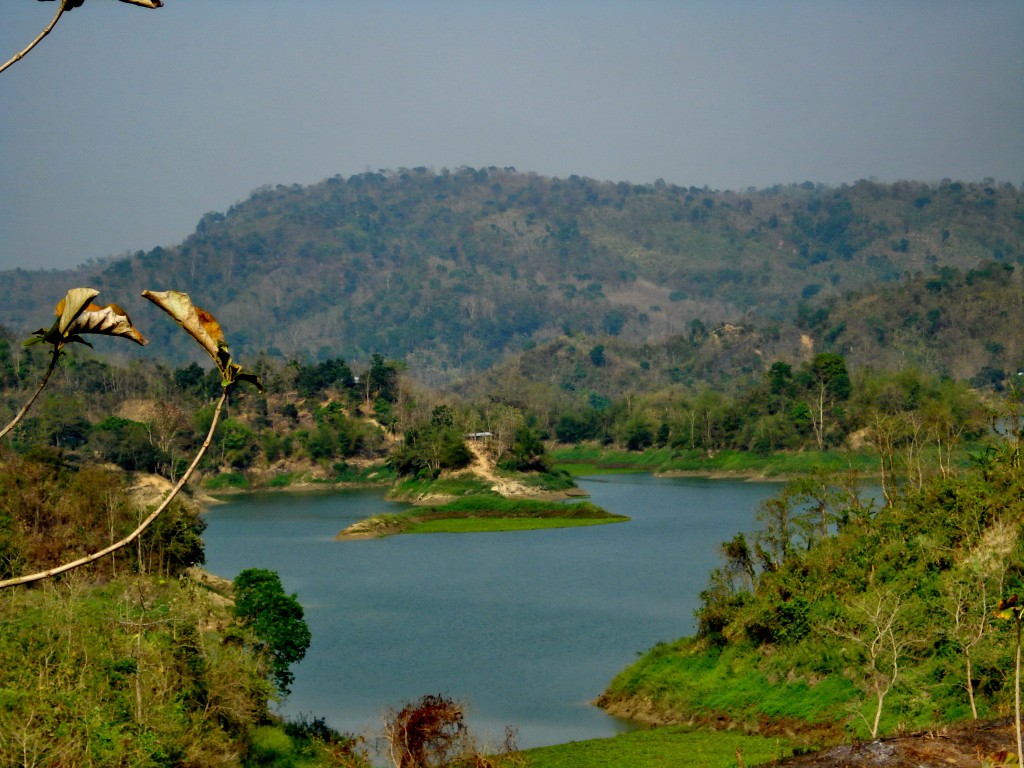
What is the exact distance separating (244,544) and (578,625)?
92.5ft

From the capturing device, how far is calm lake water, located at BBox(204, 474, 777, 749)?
30656 mm

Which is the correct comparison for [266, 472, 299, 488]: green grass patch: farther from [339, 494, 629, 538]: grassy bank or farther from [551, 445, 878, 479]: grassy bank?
[339, 494, 629, 538]: grassy bank

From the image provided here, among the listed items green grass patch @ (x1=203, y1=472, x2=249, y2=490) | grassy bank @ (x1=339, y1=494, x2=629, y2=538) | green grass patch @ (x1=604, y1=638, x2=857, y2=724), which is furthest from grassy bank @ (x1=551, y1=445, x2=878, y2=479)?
green grass patch @ (x1=604, y1=638, x2=857, y2=724)

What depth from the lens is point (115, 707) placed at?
19.9m

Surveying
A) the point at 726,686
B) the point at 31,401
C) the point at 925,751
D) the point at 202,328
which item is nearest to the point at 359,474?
the point at 726,686

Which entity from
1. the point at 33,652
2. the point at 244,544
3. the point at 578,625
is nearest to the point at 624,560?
the point at 578,625

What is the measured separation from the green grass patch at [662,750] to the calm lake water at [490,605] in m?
1.54

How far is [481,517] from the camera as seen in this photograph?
73.6 m

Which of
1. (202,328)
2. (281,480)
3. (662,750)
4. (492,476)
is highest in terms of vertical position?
(202,328)

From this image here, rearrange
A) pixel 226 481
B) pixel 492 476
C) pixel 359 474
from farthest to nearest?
pixel 359 474, pixel 226 481, pixel 492 476

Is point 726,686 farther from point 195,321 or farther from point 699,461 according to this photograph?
point 699,461

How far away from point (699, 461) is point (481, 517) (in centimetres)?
3240

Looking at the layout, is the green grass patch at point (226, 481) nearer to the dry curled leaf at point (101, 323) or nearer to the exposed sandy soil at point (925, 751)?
the exposed sandy soil at point (925, 751)

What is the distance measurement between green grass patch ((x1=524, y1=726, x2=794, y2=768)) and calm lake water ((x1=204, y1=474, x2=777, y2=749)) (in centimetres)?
154
